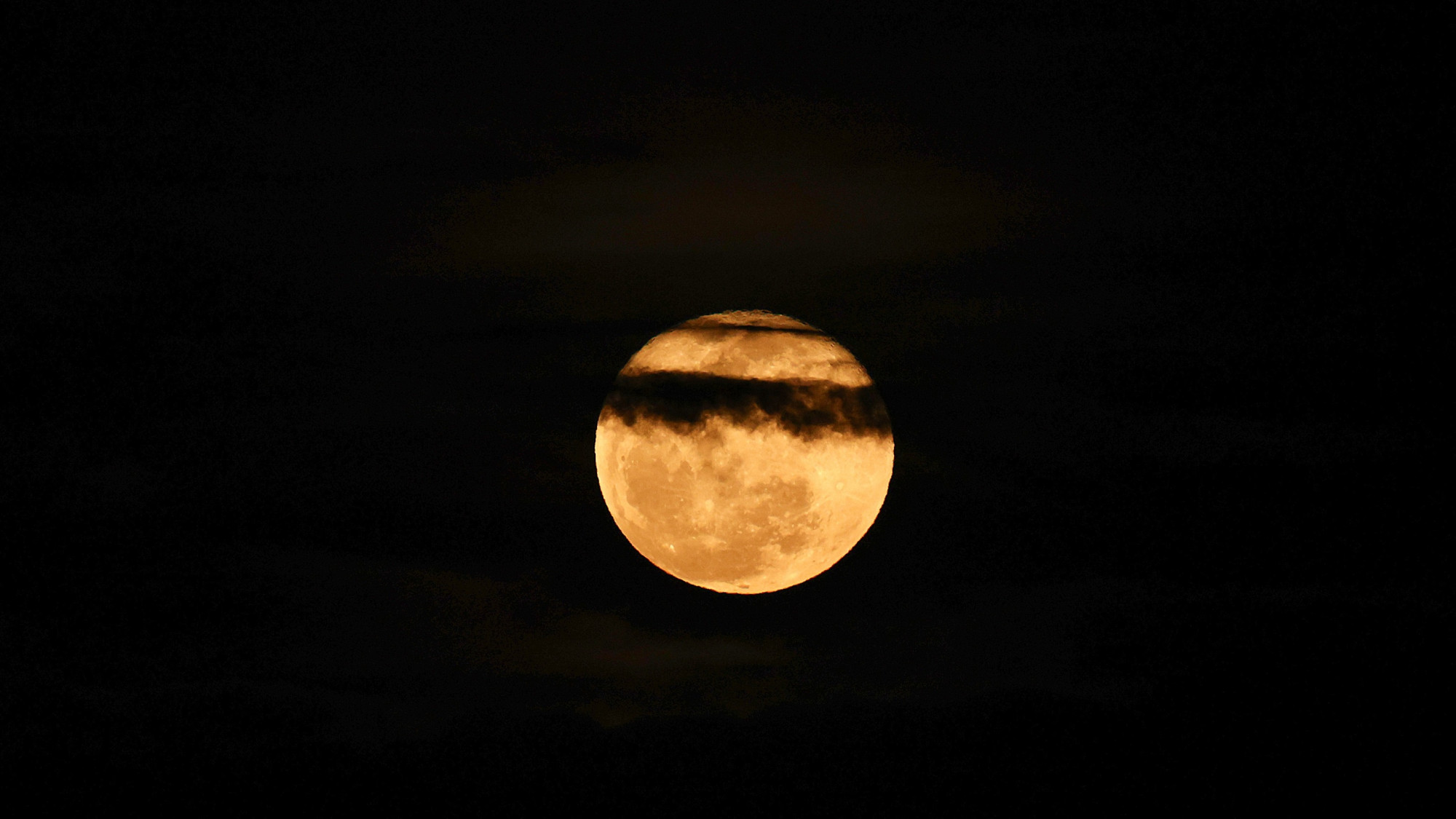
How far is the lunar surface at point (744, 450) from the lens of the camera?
62.2 inches

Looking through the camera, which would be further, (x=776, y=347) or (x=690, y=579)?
(x=690, y=579)

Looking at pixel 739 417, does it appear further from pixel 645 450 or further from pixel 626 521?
pixel 626 521

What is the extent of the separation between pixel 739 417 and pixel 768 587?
1.54 ft

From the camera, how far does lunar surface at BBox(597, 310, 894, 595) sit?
158 centimetres

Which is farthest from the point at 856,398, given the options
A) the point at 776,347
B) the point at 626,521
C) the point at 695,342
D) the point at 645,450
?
the point at 626,521

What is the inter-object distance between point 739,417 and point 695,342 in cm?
23

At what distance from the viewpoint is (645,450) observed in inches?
64.9

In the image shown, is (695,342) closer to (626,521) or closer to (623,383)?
(623,383)

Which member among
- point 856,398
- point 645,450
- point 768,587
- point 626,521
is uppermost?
point 856,398

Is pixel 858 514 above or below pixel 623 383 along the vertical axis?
below

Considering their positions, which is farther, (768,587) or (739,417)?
(768,587)

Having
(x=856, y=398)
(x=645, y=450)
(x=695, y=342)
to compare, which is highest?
(x=695, y=342)

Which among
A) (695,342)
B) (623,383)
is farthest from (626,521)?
(695,342)

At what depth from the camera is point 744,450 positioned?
5.16 ft
